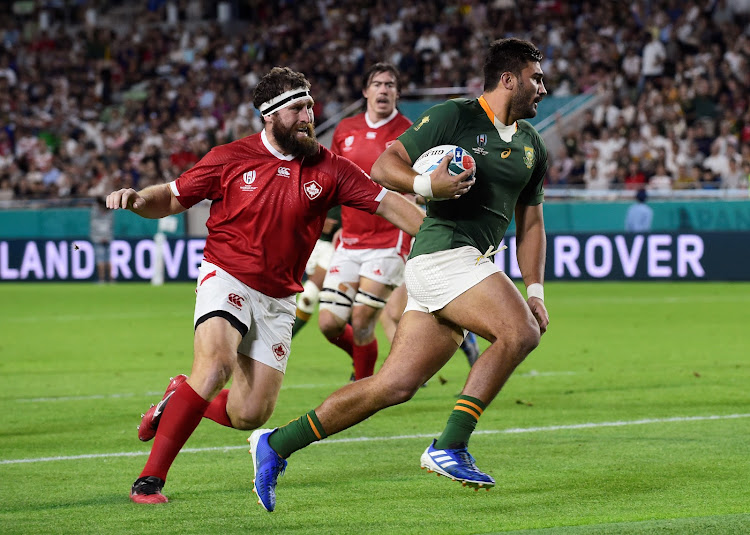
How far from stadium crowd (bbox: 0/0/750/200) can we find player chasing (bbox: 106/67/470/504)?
16.7 meters

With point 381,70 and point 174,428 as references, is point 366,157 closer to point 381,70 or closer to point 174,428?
point 381,70

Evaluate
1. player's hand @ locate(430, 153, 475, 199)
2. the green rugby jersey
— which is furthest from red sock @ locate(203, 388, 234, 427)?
player's hand @ locate(430, 153, 475, 199)

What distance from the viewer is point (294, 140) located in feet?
21.1

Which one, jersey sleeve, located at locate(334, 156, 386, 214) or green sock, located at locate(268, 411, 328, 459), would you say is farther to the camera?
jersey sleeve, located at locate(334, 156, 386, 214)

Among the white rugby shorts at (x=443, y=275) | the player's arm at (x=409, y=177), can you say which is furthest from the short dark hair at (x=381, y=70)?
the white rugby shorts at (x=443, y=275)

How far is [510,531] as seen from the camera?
16.9 ft

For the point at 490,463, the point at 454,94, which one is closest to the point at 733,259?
the point at 454,94

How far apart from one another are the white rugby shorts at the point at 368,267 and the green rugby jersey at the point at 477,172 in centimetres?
388

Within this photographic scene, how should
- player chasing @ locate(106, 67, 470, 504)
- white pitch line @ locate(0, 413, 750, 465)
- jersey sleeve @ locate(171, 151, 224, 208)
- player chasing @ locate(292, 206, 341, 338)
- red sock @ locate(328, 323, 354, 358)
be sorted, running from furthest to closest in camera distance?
Result: 1. player chasing @ locate(292, 206, 341, 338)
2. red sock @ locate(328, 323, 354, 358)
3. white pitch line @ locate(0, 413, 750, 465)
4. jersey sleeve @ locate(171, 151, 224, 208)
5. player chasing @ locate(106, 67, 470, 504)

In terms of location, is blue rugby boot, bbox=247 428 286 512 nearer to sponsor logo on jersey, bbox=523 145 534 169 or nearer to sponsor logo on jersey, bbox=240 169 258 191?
sponsor logo on jersey, bbox=240 169 258 191

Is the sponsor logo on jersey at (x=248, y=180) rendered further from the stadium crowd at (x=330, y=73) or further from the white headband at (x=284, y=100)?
the stadium crowd at (x=330, y=73)

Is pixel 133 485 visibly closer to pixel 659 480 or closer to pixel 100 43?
pixel 659 480

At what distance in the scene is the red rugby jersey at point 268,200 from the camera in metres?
6.44

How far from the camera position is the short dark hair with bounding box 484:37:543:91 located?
19.7ft
